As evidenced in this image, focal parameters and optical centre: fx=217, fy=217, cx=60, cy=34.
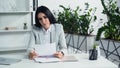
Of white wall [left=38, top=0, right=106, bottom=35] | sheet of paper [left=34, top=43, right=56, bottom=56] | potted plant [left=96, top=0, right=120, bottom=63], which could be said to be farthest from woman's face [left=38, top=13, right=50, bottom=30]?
white wall [left=38, top=0, right=106, bottom=35]

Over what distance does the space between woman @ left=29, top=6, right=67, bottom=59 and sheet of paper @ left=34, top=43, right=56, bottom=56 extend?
0.34m

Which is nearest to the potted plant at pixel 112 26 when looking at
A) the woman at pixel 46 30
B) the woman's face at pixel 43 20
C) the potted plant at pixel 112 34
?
the potted plant at pixel 112 34

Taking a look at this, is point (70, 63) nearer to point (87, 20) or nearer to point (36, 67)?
point (36, 67)

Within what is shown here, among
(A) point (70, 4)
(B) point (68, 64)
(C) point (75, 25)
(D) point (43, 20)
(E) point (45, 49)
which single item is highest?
(A) point (70, 4)

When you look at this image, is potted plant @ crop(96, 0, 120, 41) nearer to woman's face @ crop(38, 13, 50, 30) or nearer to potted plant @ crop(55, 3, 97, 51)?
potted plant @ crop(55, 3, 97, 51)

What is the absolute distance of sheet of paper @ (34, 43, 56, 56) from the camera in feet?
6.64

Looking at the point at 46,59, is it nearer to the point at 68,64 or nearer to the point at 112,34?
the point at 68,64

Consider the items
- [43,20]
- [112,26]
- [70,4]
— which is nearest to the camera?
[43,20]

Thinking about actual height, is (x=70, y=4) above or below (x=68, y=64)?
above

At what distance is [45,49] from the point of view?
6.66ft

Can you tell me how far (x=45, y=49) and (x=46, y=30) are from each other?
0.45 metres

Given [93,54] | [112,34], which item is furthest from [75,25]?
[93,54]

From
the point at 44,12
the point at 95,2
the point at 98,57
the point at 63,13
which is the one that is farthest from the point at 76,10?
the point at 98,57

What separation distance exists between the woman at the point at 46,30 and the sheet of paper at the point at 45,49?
1.12ft
